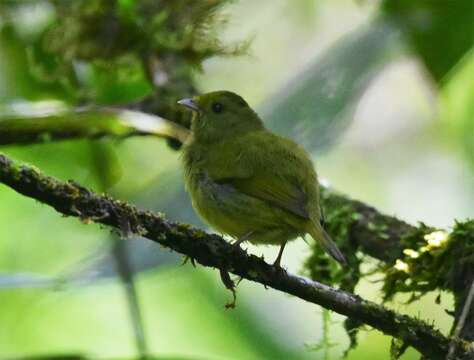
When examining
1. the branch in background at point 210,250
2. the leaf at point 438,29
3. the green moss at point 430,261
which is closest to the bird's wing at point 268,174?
the green moss at point 430,261

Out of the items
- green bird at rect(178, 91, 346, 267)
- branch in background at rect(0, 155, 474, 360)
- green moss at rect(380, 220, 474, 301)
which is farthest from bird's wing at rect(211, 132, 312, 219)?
branch in background at rect(0, 155, 474, 360)

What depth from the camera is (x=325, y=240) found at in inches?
128

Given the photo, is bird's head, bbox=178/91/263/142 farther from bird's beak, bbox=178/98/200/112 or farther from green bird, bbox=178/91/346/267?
green bird, bbox=178/91/346/267

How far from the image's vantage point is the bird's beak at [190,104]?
4325mm


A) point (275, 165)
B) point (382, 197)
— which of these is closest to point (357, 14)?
point (382, 197)

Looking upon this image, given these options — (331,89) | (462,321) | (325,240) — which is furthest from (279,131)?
(462,321)

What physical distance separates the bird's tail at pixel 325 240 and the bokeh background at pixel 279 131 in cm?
38

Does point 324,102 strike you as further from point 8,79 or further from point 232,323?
point 8,79

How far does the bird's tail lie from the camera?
3.15m

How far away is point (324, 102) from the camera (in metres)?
3.71

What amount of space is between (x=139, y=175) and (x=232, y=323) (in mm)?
1857

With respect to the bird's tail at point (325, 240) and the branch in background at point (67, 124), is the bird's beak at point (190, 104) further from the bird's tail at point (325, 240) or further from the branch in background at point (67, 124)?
the bird's tail at point (325, 240)

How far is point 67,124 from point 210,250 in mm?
1649

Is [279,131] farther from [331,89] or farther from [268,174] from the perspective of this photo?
[268,174]
